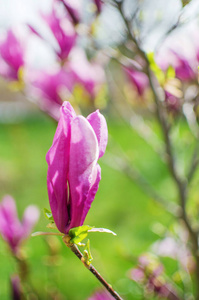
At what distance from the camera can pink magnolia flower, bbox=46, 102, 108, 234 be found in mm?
638

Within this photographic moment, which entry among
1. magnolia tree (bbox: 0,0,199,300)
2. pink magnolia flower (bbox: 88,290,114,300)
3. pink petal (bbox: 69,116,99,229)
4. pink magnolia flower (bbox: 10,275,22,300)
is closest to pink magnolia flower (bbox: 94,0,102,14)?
magnolia tree (bbox: 0,0,199,300)

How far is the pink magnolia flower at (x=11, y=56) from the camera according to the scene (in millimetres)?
1330

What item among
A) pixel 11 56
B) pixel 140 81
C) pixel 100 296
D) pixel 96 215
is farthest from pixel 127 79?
pixel 96 215

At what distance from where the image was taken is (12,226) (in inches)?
53.4

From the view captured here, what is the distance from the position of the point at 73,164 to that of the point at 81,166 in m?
0.01

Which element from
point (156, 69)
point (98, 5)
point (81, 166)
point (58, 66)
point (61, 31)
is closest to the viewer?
point (81, 166)

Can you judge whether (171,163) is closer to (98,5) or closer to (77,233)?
(98,5)

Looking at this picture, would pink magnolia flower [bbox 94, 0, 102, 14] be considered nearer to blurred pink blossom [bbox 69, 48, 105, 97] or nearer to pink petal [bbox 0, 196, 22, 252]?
blurred pink blossom [bbox 69, 48, 105, 97]

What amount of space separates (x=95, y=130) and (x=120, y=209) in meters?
3.94

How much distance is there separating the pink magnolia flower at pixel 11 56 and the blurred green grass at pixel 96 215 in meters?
0.28

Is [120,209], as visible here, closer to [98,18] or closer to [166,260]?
[166,260]

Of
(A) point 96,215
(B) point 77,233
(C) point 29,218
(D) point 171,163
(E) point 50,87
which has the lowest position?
(A) point 96,215

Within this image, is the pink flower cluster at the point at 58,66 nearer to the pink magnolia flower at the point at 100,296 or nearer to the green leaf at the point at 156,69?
the green leaf at the point at 156,69

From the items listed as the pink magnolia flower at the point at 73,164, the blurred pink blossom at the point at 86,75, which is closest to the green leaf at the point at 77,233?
the pink magnolia flower at the point at 73,164
